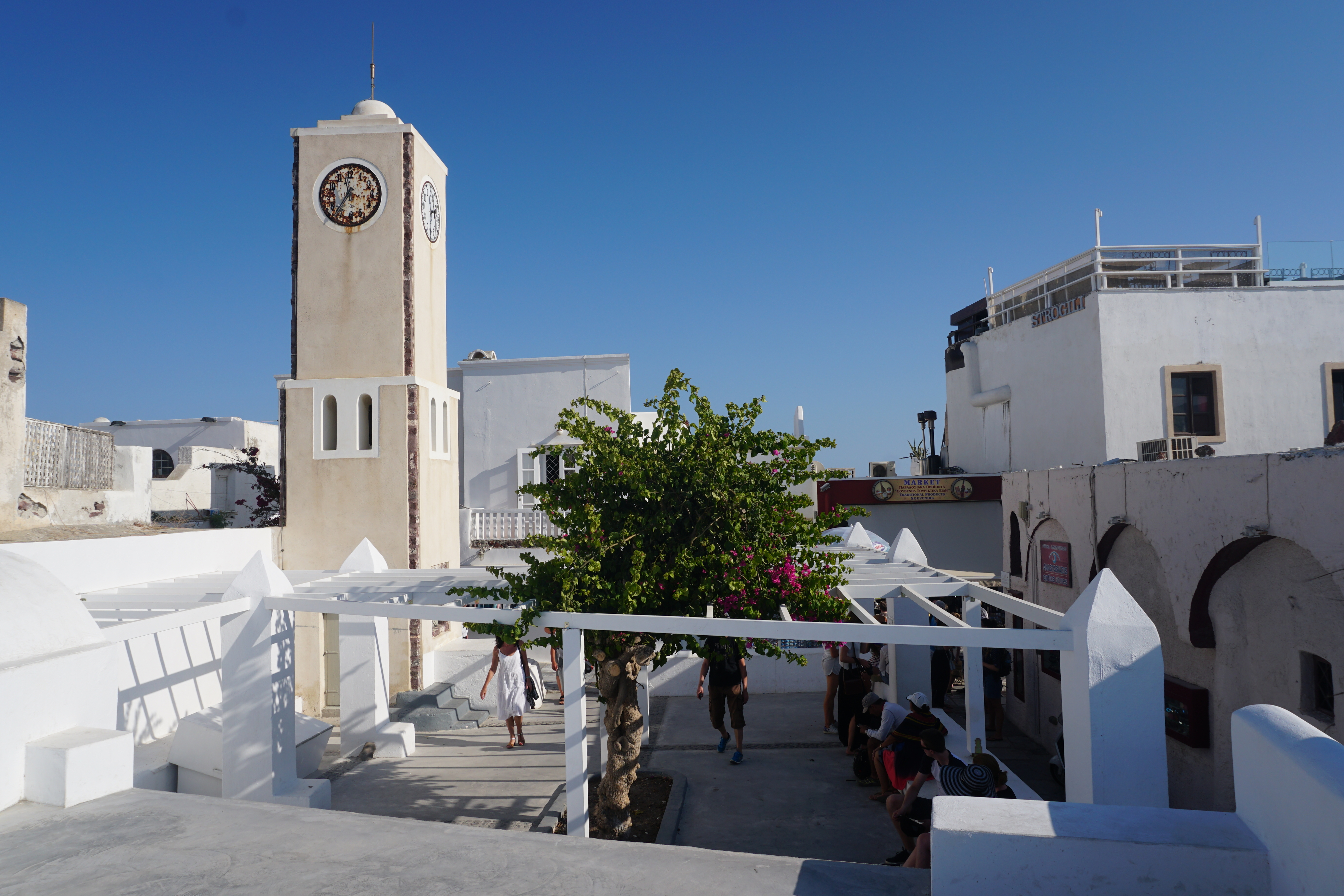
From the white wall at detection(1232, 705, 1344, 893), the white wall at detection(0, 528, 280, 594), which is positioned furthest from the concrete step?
the white wall at detection(1232, 705, 1344, 893)

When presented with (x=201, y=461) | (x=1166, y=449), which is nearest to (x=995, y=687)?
(x=1166, y=449)

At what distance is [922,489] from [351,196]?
15.5 m

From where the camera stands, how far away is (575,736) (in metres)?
6.39

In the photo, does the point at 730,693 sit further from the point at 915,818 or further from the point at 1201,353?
the point at 1201,353

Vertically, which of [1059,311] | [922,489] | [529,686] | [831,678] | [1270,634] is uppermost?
[1059,311]

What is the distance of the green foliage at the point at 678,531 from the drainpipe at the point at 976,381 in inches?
613

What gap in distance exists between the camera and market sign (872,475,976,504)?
70.1 ft

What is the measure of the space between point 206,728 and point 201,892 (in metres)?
5.76

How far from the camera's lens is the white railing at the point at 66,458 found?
1411 centimetres

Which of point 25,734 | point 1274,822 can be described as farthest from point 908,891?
point 25,734

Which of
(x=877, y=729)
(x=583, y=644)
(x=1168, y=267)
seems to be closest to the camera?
(x=583, y=644)

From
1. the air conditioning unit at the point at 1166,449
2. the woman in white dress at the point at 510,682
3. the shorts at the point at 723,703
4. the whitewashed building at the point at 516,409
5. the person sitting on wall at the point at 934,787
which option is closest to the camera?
the person sitting on wall at the point at 934,787

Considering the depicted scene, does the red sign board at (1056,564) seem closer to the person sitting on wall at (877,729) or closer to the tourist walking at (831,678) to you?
the tourist walking at (831,678)

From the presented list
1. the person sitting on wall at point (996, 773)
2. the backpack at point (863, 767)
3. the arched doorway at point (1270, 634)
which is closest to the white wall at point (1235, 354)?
the arched doorway at point (1270, 634)
